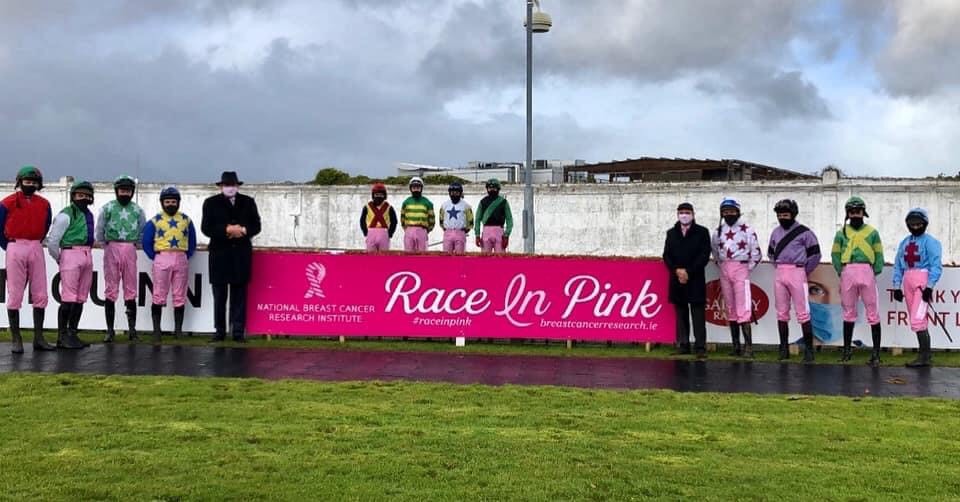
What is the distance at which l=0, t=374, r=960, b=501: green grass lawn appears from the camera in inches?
202


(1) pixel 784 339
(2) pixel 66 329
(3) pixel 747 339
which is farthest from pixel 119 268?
(1) pixel 784 339

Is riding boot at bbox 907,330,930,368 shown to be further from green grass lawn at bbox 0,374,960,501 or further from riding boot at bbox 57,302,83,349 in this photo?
→ riding boot at bbox 57,302,83,349

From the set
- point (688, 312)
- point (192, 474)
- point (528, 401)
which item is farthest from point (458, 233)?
point (192, 474)

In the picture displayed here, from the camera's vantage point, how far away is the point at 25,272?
1072 centimetres

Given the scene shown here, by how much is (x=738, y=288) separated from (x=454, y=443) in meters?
6.39

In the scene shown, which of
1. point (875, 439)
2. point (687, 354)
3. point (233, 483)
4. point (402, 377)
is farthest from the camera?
point (687, 354)

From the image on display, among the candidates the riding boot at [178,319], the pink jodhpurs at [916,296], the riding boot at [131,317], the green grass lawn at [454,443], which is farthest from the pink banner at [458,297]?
the green grass lawn at [454,443]

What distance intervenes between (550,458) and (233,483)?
2040 millimetres

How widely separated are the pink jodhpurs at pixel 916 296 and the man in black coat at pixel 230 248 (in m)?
8.62

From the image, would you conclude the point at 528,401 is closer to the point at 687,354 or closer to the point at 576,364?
the point at 576,364

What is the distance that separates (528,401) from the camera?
784 cm

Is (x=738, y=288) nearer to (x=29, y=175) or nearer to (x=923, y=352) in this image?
(x=923, y=352)

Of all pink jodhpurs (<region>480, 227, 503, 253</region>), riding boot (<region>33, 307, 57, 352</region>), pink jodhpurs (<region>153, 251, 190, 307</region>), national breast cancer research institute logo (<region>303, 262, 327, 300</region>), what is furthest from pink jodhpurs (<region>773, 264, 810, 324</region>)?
riding boot (<region>33, 307, 57, 352</region>)

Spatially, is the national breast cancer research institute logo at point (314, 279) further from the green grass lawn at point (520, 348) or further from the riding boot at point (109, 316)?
the riding boot at point (109, 316)
